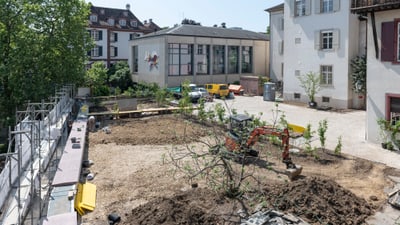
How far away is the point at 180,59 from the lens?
129ft

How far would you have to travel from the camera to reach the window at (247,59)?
4484 centimetres

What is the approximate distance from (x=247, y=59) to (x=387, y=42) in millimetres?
30549

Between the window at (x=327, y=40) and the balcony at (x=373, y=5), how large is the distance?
1170 centimetres

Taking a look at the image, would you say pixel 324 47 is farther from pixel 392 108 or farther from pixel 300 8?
pixel 392 108

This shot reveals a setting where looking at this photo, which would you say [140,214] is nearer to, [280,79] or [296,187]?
[296,187]

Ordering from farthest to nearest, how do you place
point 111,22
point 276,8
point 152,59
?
point 111,22, point 152,59, point 276,8

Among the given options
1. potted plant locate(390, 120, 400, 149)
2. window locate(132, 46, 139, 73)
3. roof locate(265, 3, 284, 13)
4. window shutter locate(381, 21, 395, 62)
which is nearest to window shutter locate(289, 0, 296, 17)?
roof locate(265, 3, 284, 13)

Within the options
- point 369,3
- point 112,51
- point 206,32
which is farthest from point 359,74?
point 112,51

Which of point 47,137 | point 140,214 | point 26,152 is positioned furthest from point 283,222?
point 47,137

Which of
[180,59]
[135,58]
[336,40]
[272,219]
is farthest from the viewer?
[135,58]

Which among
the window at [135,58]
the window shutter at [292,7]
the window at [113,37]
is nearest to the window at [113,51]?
the window at [113,37]

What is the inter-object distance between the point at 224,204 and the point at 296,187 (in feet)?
5.95

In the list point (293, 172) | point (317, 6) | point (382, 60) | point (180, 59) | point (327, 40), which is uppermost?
point (317, 6)

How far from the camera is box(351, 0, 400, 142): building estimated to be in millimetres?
14820
